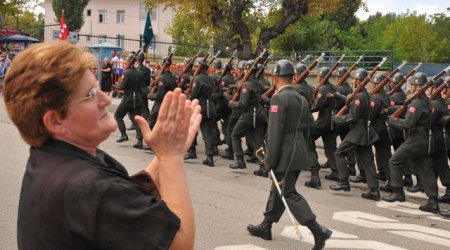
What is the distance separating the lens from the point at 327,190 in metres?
9.97

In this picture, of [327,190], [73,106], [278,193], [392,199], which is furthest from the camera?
[327,190]

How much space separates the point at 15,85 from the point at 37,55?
0.12 metres

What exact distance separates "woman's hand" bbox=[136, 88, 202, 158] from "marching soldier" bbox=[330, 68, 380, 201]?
7727 mm

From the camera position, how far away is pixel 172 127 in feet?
6.97

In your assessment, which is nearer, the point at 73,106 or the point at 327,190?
the point at 73,106

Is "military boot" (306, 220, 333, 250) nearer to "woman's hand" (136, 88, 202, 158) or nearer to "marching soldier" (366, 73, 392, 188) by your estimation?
"marching soldier" (366, 73, 392, 188)

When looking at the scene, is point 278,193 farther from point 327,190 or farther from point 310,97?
point 310,97

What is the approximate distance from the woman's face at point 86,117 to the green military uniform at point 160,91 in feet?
34.4

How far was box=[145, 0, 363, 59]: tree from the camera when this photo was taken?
18.5 m

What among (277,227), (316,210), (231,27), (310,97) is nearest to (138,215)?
(277,227)

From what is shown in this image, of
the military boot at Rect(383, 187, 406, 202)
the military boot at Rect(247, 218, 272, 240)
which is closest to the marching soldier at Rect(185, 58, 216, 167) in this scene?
the military boot at Rect(383, 187, 406, 202)

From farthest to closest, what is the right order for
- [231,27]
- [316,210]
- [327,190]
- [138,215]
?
1. [231,27]
2. [327,190]
3. [316,210]
4. [138,215]

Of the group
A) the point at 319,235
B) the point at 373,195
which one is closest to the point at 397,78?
the point at 373,195

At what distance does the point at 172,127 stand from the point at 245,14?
17.7m
